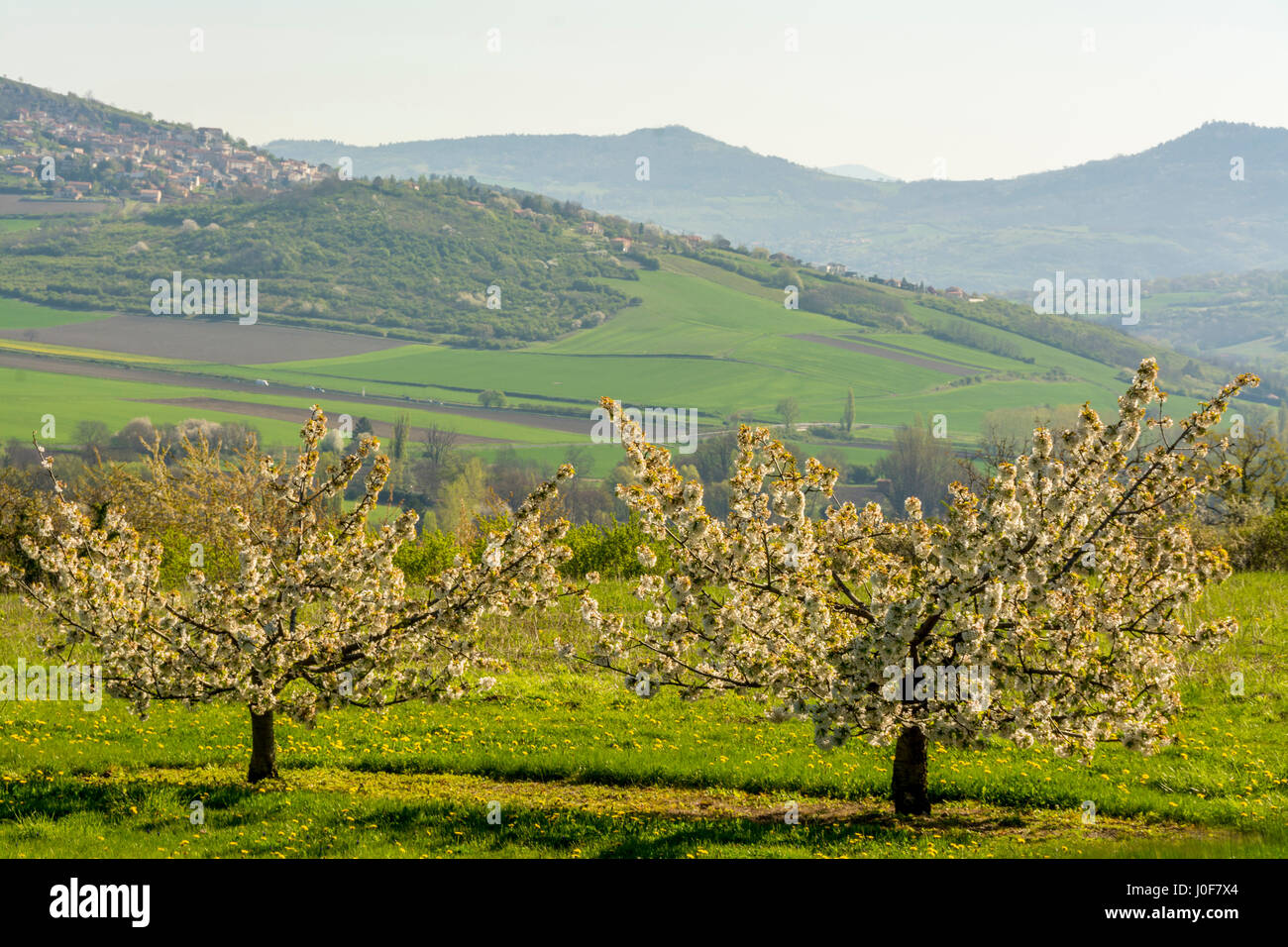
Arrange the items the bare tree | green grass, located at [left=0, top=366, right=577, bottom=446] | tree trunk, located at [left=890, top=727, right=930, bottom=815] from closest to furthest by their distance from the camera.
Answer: tree trunk, located at [left=890, top=727, right=930, bottom=815] < the bare tree < green grass, located at [left=0, top=366, right=577, bottom=446]

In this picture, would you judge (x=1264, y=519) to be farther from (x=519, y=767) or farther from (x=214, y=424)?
(x=214, y=424)

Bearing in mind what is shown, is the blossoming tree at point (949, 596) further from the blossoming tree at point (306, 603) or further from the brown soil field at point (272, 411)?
the brown soil field at point (272, 411)

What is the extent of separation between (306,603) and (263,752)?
3.03 metres

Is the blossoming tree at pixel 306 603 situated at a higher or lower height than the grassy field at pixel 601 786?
higher

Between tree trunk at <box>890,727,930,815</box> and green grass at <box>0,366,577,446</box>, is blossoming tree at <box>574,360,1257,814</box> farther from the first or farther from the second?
green grass at <box>0,366,577,446</box>

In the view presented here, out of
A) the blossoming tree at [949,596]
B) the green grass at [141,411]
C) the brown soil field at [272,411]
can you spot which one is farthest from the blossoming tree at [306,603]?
the brown soil field at [272,411]

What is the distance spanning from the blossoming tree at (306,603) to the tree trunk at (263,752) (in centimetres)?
123

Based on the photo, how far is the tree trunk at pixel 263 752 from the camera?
17.5m

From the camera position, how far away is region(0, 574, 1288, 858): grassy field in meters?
14.4

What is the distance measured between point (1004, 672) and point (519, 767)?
8688 mm

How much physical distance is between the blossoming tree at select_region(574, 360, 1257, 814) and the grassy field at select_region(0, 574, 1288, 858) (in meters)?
1.71

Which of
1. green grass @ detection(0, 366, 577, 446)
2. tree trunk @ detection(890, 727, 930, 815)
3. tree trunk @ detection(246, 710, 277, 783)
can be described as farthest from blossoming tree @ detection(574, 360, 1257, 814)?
green grass @ detection(0, 366, 577, 446)

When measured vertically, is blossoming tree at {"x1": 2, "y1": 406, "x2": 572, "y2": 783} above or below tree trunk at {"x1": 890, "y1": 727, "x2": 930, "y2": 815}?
above

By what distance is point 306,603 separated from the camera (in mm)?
16250
